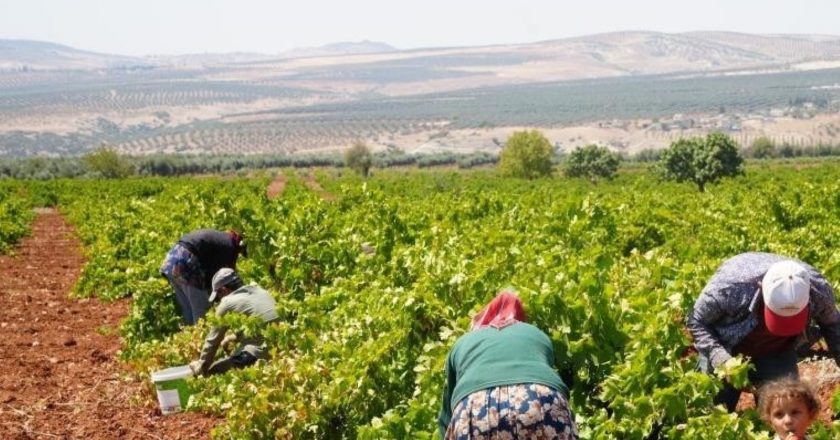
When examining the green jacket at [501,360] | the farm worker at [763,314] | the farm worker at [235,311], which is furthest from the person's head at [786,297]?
the farm worker at [235,311]

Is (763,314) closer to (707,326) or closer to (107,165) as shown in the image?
(707,326)

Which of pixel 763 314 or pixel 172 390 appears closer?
pixel 763 314

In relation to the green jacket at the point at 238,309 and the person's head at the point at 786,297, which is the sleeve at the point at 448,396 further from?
the green jacket at the point at 238,309

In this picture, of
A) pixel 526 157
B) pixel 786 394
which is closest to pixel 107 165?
pixel 526 157

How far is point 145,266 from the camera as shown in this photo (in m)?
11.7

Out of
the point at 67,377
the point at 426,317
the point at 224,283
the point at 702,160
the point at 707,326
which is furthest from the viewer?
the point at 702,160

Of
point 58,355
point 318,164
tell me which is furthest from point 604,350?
point 318,164

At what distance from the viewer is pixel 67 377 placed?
27.8 feet

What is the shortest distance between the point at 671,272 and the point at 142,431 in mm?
4041

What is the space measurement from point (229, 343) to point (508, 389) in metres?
4.77

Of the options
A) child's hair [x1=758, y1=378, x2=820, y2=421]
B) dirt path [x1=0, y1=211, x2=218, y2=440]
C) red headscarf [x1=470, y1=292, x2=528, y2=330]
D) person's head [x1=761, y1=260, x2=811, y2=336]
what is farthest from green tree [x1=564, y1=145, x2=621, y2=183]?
red headscarf [x1=470, y1=292, x2=528, y2=330]

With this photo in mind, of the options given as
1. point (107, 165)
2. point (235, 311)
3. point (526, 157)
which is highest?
point (235, 311)

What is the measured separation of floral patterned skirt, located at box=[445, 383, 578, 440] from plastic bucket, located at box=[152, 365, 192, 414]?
165 inches

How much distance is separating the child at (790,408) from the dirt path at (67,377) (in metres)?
4.28
